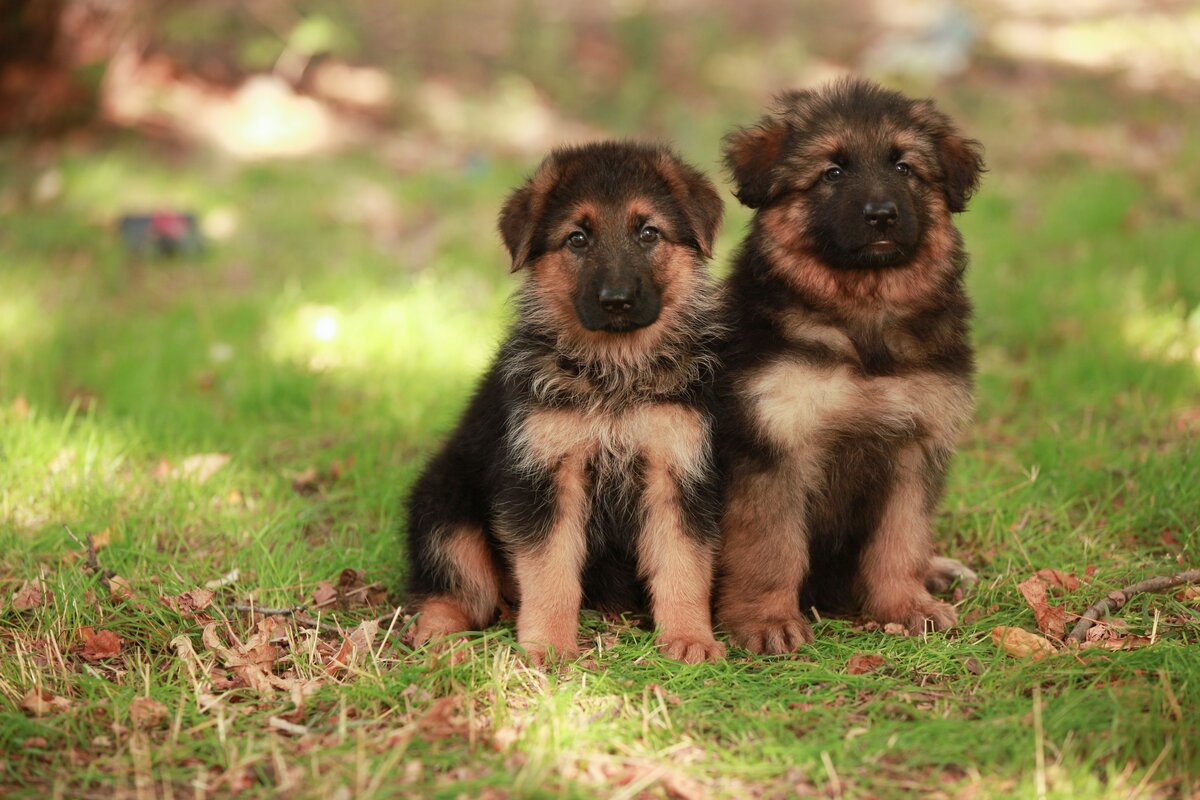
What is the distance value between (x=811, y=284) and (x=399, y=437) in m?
2.61

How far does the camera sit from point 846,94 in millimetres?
4312

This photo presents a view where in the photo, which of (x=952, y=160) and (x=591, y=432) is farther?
(x=952, y=160)

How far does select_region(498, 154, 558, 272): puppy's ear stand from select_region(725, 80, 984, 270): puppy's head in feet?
2.37

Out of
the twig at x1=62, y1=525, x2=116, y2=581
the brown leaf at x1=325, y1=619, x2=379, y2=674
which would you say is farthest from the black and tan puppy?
the twig at x1=62, y1=525, x2=116, y2=581

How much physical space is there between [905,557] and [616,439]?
1214 millimetres

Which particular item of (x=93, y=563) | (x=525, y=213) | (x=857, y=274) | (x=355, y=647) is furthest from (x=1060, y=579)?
(x=93, y=563)

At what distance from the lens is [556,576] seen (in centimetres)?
390

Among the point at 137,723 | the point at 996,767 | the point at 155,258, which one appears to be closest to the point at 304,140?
the point at 155,258

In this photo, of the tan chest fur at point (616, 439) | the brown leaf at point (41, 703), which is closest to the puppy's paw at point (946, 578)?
the tan chest fur at point (616, 439)

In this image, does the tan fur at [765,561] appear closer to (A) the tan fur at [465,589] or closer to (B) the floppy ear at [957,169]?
(A) the tan fur at [465,589]

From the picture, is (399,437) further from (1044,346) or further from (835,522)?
(1044,346)

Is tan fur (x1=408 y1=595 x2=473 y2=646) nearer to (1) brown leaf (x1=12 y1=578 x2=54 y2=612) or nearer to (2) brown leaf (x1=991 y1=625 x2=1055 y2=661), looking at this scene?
(1) brown leaf (x1=12 y1=578 x2=54 y2=612)

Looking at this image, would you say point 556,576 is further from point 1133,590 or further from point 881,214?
point 1133,590

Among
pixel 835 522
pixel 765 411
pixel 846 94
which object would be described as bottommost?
pixel 835 522
